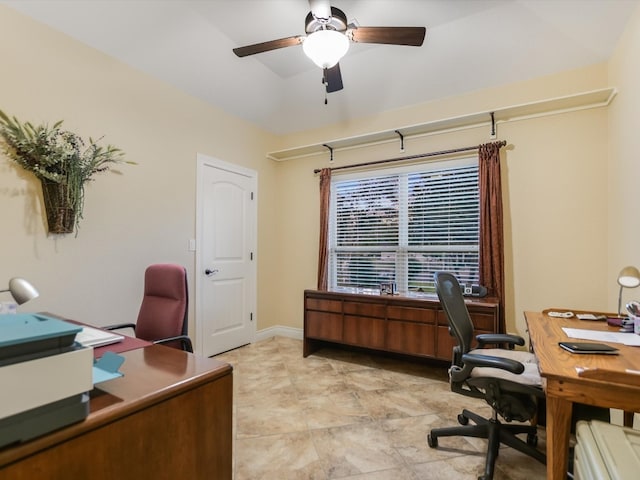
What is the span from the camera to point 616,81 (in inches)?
104

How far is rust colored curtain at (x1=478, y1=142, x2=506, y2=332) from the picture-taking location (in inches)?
122

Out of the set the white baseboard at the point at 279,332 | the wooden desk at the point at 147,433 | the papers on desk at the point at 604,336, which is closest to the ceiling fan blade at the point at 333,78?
the wooden desk at the point at 147,433

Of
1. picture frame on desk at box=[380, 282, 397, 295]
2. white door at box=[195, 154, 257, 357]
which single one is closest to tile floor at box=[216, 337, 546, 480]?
white door at box=[195, 154, 257, 357]

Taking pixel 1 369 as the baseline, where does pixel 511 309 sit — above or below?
below

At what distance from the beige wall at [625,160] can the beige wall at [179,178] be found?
2cm

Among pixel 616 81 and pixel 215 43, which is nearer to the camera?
pixel 616 81

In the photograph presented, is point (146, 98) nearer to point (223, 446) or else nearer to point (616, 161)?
point (223, 446)

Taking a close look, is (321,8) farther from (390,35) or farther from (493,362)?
(493,362)

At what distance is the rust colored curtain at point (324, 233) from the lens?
161 inches

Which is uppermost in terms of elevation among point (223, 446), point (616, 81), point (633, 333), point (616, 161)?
point (616, 81)

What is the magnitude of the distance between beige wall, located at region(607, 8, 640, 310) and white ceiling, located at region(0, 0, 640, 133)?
0.91 ft

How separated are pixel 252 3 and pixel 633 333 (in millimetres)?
3494

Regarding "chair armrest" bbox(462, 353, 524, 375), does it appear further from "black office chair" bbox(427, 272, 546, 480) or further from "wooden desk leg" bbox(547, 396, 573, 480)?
"wooden desk leg" bbox(547, 396, 573, 480)

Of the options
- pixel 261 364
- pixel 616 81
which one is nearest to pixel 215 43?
pixel 261 364
